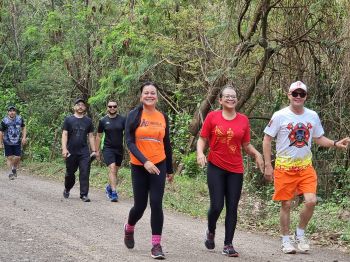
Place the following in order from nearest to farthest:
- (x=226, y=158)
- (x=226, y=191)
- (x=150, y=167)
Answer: (x=150, y=167), (x=226, y=158), (x=226, y=191)

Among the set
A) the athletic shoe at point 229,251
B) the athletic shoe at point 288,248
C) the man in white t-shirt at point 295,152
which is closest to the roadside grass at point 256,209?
the athletic shoe at point 288,248

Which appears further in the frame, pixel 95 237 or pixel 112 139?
pixel 112 139

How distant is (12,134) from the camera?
16.7m

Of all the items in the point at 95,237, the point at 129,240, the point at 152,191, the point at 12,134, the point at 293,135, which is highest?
the point at 293,135

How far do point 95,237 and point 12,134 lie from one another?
9.16m

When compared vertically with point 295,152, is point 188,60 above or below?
above

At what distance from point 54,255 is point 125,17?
11932 millimetres

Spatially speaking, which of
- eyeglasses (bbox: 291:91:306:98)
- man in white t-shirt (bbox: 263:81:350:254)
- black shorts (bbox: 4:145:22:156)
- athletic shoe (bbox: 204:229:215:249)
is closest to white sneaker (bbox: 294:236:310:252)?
man in white t-shirt (bbox: 263:81:350:254)

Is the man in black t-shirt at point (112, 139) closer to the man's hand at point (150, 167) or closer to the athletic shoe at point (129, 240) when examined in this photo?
the athletic shoe at point (129, 240)

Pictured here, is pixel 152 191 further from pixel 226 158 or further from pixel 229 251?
pixel 229 251

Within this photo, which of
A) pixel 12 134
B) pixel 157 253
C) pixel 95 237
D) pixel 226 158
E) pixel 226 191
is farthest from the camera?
pixel 12 134

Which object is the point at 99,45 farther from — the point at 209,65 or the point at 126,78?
the point at 209,65

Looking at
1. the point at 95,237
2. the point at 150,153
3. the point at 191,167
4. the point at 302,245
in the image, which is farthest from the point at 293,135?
the point at 191,167

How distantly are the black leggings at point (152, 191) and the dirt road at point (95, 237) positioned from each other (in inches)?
18.3
